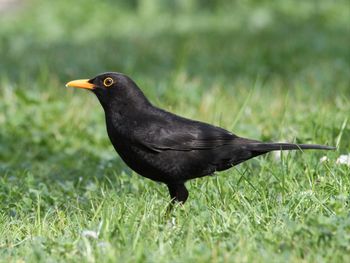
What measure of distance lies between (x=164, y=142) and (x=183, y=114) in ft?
8.38

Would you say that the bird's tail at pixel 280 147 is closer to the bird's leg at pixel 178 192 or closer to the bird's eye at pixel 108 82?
the bird's leg at pixel 178 192

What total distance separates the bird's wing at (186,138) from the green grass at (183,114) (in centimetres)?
24

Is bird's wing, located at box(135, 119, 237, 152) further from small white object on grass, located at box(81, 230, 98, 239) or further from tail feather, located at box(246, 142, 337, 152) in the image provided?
small white object on grass, located at box(81, 230, 98, 239)

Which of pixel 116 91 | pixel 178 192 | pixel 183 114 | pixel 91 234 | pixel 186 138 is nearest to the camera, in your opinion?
pixel 91 234

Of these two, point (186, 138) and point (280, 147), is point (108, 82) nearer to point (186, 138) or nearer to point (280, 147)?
point (186, 138)

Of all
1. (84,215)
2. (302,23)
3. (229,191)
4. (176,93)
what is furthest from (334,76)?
(84,215)

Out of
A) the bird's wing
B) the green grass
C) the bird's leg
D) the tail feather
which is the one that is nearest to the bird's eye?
the bird's wing

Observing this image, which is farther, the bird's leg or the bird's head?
the bird's head

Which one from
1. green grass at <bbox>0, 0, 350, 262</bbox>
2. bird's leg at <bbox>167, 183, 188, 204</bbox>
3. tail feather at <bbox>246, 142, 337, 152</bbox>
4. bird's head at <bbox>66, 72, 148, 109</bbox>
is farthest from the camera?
bird's head at <bbox>66, 72, 148, 109</bbox>

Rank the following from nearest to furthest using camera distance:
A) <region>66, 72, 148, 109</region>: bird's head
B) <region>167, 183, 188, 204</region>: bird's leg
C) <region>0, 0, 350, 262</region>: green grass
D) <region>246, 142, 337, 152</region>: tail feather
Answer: <region>0, 0, 350, 262</region>: green grass < <region>167, 183, 188, 204</region>: bird's leg < <region>246, 142, 337, 152</region>: tail feather < <region>66, 72, 148, 109</region>: bird's head

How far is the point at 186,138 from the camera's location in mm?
5621

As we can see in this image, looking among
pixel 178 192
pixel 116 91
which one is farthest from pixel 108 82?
pixel 178 192

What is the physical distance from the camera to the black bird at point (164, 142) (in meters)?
5.45

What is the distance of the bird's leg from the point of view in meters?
5.38
